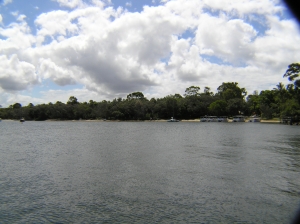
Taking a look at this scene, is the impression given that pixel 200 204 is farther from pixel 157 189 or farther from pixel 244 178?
pixel 244 178

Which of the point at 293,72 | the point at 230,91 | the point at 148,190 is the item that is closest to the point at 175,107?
the point at 230,91

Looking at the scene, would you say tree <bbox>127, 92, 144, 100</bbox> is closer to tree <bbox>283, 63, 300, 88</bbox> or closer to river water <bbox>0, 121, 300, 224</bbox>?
tree <bbox>283, 63, 300, 88</bbox>

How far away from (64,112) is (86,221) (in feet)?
521

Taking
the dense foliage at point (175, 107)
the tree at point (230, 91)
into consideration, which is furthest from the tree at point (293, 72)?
the tree at point (230, 91)

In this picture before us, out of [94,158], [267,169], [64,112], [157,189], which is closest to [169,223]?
[157,189]

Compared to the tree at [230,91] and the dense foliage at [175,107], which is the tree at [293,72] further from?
the tree at [230,91]

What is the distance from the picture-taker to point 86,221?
11516 mm

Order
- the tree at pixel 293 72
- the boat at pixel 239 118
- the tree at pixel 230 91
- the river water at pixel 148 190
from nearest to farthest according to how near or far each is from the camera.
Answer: the river water at pixel 148 190 → the tree at pixel 293 72 → the boat at pixel 239 118 → the tree at pixel 230 91

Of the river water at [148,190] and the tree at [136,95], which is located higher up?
the tree at [136,95]

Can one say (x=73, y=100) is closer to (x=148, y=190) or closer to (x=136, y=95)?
(x=136, y=95)

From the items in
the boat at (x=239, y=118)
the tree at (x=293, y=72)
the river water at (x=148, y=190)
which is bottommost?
the river water at (x=148, y=190)

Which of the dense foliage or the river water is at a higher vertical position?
the dense foliage

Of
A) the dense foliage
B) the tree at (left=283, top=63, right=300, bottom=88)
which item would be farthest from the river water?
the dense foliage

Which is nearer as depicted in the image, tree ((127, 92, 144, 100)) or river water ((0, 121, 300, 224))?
river water ((0, 121, 300, 224))
